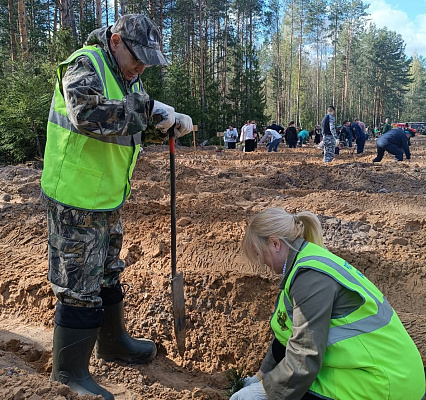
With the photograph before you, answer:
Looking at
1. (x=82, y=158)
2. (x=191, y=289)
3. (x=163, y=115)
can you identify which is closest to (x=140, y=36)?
(x=163, y=115)

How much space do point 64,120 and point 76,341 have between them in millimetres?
1173

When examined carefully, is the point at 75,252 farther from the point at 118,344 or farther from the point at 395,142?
the point at 395,142

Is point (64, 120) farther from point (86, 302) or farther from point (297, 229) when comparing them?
point (297, 229)

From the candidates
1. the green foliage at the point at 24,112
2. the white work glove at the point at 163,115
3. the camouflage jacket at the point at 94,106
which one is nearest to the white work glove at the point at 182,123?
the white work glove at the point at 163,115

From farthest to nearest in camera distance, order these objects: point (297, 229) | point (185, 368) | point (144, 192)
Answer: point (144, 192) → point (185, 368) → point (297, 229)

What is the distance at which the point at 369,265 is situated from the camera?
12.6 feet

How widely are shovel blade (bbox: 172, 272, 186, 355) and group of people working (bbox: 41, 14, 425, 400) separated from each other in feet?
1.50

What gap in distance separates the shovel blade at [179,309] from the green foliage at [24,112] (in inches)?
347

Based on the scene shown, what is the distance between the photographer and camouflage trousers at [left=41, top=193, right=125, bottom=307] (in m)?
2.17

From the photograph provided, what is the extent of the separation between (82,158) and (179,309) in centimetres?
132

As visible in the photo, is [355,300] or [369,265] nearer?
[355,300]

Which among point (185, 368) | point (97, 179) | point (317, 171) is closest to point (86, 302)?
point (97, 179)

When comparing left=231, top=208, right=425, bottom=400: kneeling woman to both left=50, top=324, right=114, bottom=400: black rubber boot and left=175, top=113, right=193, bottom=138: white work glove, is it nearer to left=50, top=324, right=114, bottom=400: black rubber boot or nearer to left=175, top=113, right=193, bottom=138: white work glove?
left=50, top=324, right=114, bottom=400: black rubber boot

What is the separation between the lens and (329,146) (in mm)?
12391
